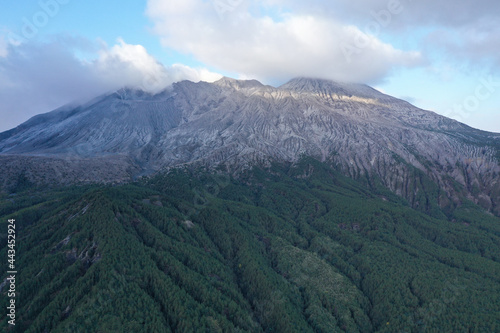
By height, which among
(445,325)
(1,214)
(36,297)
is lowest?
(445,325)

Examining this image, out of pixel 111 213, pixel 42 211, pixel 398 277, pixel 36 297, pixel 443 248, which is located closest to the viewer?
pixel 36 297

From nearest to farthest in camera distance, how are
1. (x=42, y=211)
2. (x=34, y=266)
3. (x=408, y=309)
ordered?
(x=34, y=266) → (x=408, y=309) → (x=42, y=211)

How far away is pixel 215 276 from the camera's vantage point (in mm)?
142000

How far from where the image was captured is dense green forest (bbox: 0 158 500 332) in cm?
10394

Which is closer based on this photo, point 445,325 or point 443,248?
point 445,325

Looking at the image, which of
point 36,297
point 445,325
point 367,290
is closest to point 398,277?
point 367,290

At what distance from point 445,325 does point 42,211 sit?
224402mm

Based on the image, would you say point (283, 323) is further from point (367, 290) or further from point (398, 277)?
point (398, 277)

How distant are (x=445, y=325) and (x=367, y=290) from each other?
121ft

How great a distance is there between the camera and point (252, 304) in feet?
448

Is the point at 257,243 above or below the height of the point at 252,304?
above

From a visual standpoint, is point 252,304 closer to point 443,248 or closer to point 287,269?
point 287,269

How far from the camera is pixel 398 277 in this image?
155375 millimetres

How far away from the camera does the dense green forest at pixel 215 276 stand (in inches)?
4092
